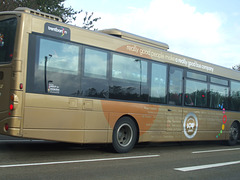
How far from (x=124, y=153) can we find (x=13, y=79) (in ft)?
13.4

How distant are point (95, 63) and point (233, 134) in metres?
8.74

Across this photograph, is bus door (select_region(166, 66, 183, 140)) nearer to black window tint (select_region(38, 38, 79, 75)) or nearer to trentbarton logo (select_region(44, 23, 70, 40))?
black window tint (select_region(38, 38, 79, 75))

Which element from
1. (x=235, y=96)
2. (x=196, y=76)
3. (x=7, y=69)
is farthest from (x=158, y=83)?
(x=235, y=96)

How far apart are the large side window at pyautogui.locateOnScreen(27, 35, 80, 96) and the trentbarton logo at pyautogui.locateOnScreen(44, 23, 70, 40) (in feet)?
0.49

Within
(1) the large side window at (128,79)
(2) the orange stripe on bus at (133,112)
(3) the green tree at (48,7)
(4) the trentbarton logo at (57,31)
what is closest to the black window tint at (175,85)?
(2) the orange stripe on bus at (133,112)

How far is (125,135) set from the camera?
9.60 metres

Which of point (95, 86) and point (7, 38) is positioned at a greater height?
point (7, 38)

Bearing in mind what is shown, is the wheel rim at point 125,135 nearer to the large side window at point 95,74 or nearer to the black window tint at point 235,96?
the large side window at point 95,74

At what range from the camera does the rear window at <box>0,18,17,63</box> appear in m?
7.34

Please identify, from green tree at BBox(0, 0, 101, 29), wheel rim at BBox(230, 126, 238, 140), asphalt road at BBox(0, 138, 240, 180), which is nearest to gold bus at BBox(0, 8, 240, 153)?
asphalt road at BBox(0, 138, 240, 180)

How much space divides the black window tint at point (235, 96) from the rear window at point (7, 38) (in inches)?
415

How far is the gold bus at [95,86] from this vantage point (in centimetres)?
723

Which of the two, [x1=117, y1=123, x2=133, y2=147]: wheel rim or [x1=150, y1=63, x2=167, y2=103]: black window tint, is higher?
[x1=150, y1=63, x2=167, y2=103]: black window tint

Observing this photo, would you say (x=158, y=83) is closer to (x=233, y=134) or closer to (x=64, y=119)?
(x=64, y=119)
